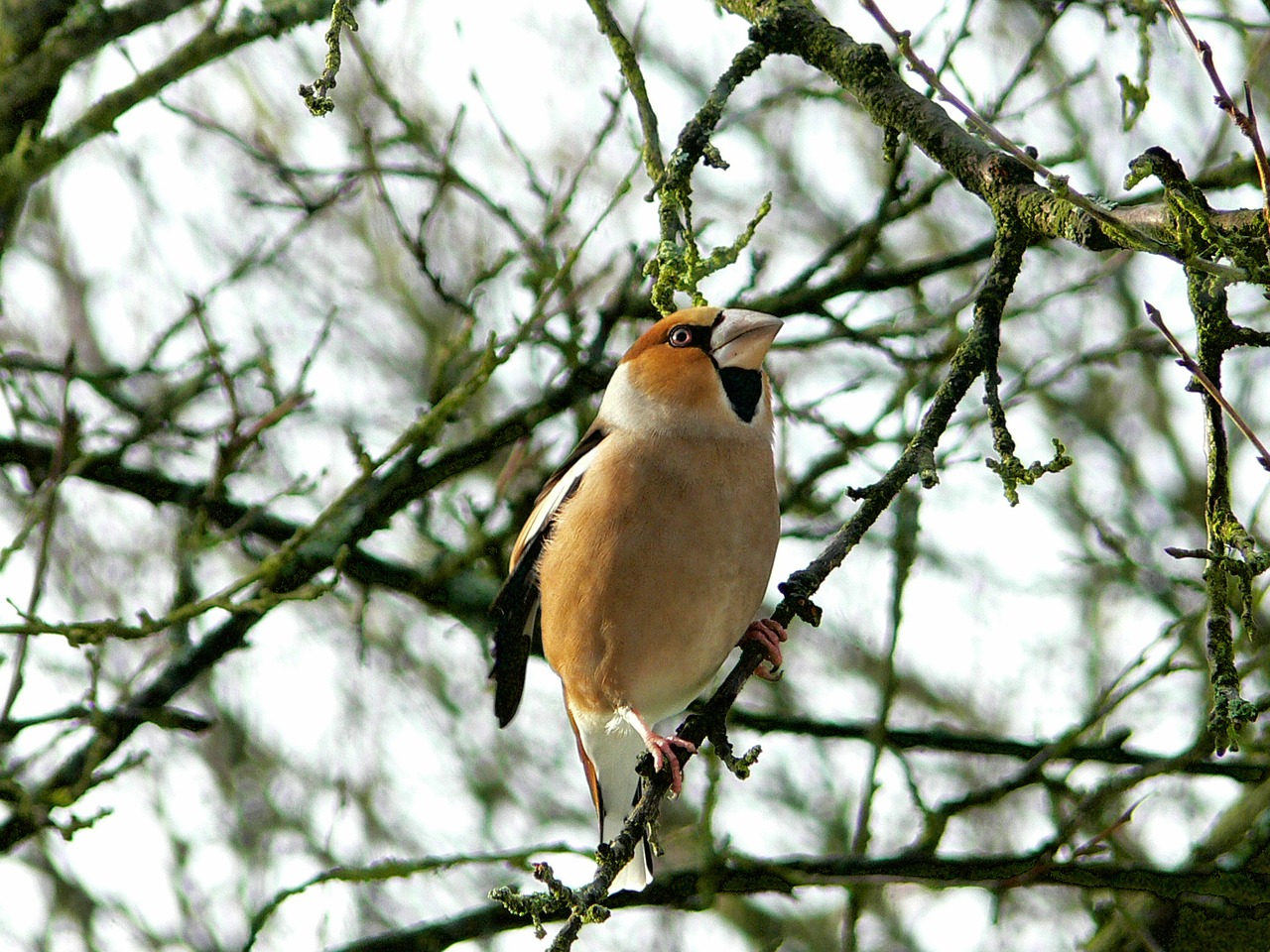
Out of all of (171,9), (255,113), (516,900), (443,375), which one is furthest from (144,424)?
(255,113)

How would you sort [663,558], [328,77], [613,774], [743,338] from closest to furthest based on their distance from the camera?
[328,77] → [663,558] → [743,338] → [613,774]

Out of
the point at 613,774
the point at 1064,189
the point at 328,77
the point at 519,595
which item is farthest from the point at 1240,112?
the point at 613,774

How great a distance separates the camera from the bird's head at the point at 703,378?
4.08m

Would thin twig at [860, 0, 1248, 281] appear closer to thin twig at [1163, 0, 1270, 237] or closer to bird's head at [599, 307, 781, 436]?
thin twig at [1163, 0, 1270, 237]

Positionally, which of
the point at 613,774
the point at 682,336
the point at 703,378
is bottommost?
the point at 613,774

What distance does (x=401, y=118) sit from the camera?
5055 mm

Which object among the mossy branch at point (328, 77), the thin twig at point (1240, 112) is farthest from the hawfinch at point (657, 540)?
the thin twig at point (1240, 112)

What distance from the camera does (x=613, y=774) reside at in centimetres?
475

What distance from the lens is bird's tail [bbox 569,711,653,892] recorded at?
14.7ft

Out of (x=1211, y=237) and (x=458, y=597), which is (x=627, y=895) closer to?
(x=458, y=597)

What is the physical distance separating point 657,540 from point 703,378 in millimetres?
605

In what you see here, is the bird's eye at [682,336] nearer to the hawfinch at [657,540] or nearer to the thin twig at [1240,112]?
the hawfinch at [657,540]

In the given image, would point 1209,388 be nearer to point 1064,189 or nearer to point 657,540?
point 1064,189

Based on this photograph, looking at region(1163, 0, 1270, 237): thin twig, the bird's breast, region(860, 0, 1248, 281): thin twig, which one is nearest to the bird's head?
the bird's breast
